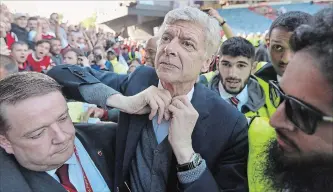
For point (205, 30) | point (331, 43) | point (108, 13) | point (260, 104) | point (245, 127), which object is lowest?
point (108, 13)

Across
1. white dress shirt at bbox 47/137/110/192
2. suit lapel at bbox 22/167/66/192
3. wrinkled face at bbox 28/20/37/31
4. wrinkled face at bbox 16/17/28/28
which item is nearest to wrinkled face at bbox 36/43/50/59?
wrinkled face at bbox 16/17/28/28

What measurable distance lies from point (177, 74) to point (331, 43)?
2.89ft

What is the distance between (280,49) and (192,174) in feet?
4.97

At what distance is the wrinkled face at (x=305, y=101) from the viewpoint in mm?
1128

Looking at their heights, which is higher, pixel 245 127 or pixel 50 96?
pixel 50 96

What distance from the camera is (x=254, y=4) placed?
2773 centimetres

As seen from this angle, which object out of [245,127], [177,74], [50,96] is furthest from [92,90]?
[245,127]

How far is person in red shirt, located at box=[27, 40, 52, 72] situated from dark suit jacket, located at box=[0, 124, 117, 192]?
4736 millimetres

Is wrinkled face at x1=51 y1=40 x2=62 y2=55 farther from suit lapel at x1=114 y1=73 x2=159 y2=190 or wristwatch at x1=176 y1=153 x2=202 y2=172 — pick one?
wristwatch at x1=176 y1=153 x2=202 y2=172

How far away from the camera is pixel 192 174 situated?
1559 millimetres

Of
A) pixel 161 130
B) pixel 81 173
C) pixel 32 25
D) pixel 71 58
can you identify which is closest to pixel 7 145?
pixel 81 173

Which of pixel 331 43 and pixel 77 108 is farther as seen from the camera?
pixel 77 108

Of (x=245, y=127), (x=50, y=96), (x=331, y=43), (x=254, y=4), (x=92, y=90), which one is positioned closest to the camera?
(x=331, y=43)

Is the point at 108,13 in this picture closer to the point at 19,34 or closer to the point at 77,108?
the point at 19,34
